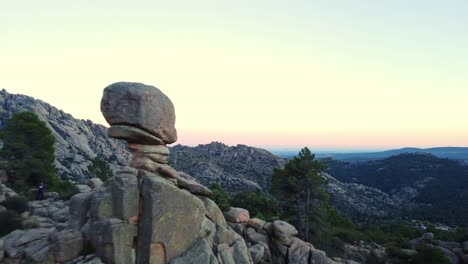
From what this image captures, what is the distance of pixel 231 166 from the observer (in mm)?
147875

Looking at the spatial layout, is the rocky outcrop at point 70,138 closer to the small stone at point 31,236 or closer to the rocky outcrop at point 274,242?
the rocky outcrop at point 274,242

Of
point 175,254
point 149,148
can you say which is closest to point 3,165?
point 149,148

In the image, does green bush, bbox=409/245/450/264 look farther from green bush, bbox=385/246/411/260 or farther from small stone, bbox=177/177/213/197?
small stone, bbox=177/177/213/197

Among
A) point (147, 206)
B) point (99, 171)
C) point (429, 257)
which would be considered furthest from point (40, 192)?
point (429, 257)

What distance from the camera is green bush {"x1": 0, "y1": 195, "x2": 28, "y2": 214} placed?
2944cm

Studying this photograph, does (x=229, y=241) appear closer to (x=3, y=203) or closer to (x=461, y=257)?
(x=3, y=203)

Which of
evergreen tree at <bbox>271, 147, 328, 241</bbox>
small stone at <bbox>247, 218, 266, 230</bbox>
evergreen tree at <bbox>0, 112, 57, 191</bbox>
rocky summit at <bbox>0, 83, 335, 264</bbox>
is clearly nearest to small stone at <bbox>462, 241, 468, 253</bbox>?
evergreen tree at <bbox>271, 147, 328, 241</bbox>

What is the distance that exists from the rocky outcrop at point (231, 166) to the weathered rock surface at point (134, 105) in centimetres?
8594

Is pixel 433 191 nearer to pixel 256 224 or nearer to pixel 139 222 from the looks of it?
pixel 256 224

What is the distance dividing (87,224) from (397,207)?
137809 mm

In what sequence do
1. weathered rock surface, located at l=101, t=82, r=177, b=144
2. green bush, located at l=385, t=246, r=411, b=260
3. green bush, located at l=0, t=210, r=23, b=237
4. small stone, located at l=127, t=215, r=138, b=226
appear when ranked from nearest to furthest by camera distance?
small stone, located at l=127, t=215, r=138, b=226 < weathered rock surface, located at l=101, t=82, r=177, b=144 < green bush, located at l=0, t=210, r=23, b=237 < green bush, located at l=385, t=246, r=411, b=260

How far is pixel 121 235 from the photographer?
19141 mm

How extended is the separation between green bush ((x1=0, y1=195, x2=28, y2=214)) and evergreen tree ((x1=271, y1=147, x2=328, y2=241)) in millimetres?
29967

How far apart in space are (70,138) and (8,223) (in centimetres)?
8825
